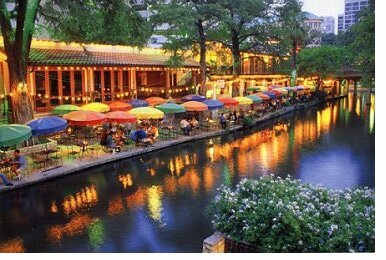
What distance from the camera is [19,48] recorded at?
64.3 ft

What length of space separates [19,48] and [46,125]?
4.41 m

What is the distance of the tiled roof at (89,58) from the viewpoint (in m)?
24.9

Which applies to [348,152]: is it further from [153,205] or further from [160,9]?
[160,9]

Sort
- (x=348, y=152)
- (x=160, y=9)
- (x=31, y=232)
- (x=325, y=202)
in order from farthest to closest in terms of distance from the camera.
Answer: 1. (x=160, y=9)
2. (x=348, y=152)
3. (x=31, y=232)
4. (x=325, y=202)

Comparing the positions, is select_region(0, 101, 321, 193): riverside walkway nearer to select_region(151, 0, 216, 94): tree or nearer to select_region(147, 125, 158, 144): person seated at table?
select_region(147, 125, 158, 144): person seated at table

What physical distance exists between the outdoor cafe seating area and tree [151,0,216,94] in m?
4.30

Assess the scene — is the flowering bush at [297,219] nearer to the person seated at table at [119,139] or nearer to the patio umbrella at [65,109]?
the person seated at table at [119,139]

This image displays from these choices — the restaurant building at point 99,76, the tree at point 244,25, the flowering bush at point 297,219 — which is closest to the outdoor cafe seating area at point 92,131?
the restaurant building at point 99,76

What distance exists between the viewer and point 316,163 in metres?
20.0

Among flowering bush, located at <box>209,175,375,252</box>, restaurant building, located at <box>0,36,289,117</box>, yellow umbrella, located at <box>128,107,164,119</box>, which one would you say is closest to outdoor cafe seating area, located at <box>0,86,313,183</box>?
yellow umbrella, located at <box>128,107,164,119</box>

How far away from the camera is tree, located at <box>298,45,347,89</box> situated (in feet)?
178

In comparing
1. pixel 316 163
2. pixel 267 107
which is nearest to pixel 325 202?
pixel 316 163

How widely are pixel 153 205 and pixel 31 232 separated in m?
3.69

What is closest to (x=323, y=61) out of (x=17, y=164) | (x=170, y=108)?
(x=170, y=108)
